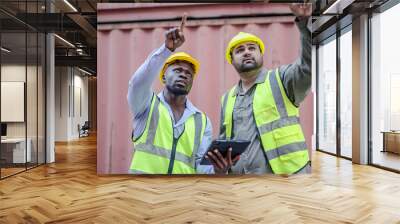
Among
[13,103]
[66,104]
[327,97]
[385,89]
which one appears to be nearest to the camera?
[13,103]

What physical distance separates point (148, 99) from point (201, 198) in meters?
2.12

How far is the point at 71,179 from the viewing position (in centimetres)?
629

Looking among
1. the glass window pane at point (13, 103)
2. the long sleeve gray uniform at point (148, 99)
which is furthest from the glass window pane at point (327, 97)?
the glass window pane at point (13, 103)

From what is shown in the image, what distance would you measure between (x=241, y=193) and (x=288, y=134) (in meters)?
1.60

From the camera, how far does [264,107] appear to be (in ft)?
20.5

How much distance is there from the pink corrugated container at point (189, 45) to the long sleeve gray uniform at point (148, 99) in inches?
4.2

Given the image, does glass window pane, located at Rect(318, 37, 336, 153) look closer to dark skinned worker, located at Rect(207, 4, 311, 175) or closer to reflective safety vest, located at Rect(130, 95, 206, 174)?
dark skinned worker, located at Rect(207, 4, 311, 175)

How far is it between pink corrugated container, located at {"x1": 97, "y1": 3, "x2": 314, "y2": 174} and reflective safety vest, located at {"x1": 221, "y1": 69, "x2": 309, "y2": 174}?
6.3 inches

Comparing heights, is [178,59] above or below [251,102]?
above

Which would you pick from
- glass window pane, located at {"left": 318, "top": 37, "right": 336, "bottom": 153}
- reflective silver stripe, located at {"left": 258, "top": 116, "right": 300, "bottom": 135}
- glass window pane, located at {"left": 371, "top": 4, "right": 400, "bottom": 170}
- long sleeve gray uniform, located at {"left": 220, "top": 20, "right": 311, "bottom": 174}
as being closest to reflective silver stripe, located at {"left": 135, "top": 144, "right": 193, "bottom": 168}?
long sleeve gray uniform, located at {"left": 220, "top": 20, "right": 311, "bottom": 174}

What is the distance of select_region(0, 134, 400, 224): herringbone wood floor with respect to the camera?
155 inches

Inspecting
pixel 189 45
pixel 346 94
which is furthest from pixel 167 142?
pixel 346 94

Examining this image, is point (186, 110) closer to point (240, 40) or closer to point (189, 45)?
point (189, 45)

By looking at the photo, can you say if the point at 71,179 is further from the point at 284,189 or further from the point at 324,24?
the point at 324,24
